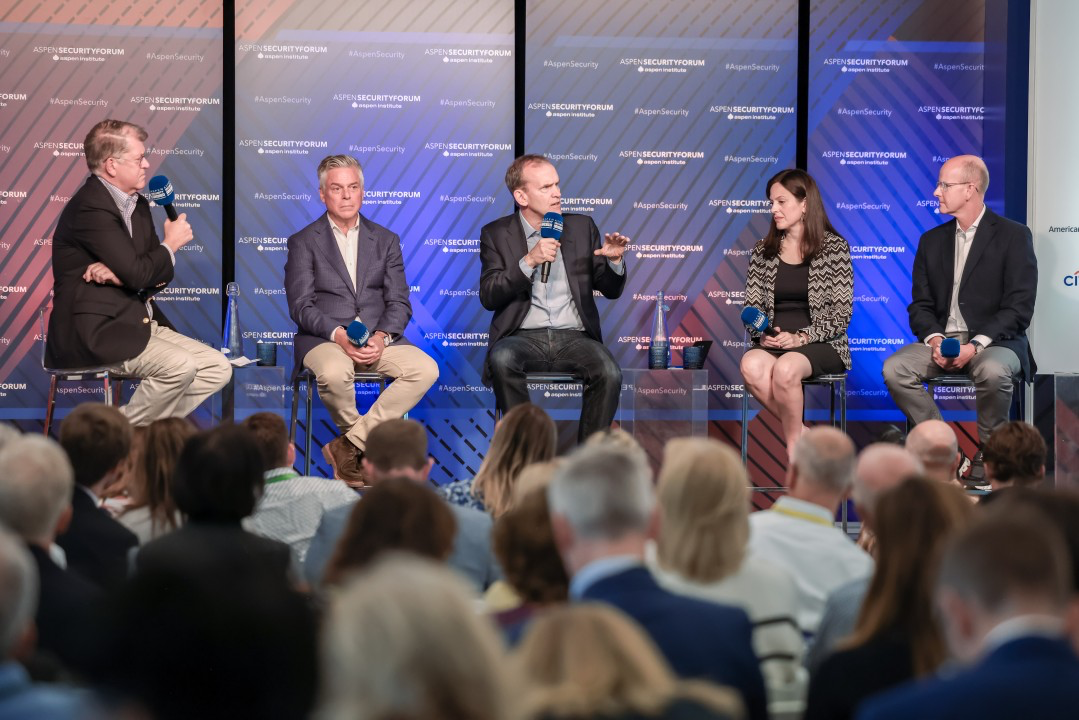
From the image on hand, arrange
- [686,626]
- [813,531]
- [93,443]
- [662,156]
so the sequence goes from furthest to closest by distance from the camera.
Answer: [662,156]
[93,443]
[813,531]
[686,626]

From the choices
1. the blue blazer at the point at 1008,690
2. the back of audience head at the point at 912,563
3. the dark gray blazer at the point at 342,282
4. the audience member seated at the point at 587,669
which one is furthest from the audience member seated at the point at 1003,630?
the dark gray blazer at the point at 342,282

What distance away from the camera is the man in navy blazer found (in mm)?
6176

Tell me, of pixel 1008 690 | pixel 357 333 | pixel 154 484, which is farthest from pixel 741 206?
pixel 1008 690

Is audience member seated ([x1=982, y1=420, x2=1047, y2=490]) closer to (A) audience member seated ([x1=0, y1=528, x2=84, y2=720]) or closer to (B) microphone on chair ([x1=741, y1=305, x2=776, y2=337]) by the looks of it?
(B) microphone on chair ([x1=741, y1=305, x2=776, y2=337])

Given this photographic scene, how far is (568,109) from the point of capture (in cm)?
751

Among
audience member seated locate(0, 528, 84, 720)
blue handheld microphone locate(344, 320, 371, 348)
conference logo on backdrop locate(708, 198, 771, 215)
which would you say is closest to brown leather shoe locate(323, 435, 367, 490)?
blue handheld microphone locate(344, 320, 371, 348)

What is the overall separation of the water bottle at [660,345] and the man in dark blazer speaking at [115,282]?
236 cm

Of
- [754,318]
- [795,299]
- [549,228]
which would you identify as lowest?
[754,318]

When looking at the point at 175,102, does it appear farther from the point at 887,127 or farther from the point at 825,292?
the point at 887,127

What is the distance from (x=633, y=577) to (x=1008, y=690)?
70 cm

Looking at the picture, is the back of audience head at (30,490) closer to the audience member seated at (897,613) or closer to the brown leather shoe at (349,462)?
the audience member seated at (897,613)

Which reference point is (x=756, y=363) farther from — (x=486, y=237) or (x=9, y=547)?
(x=9, y=547)

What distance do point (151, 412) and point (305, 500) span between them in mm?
2218

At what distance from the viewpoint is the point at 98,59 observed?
23.8 feet
